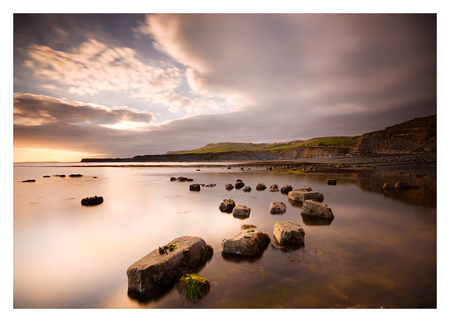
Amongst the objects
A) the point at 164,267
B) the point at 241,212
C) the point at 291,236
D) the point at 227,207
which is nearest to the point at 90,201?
the point at 227,207

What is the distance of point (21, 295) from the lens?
4711mm

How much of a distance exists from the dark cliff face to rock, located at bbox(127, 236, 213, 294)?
66377 mm

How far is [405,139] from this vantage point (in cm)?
5706

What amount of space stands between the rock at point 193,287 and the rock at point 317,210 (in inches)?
287

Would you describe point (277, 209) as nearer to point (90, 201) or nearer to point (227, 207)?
point (227, 207)

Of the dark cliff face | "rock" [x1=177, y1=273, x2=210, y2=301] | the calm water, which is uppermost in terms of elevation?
the dark cliff face

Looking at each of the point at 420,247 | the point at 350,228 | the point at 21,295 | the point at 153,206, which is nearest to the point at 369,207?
the point at 350,228

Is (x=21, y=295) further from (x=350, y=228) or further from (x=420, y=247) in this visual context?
(x=420, y=247)

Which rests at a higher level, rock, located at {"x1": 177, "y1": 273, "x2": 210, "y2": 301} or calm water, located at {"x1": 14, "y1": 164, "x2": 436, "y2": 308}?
rock, located at {"x1": 177, "y1": 273, "x2": 210, "y2": 301}

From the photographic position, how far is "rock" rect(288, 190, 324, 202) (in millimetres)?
12459

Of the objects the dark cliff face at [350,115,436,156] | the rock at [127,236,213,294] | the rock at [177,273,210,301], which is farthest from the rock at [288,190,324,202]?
the dark cliff face at [350,115,436,156]

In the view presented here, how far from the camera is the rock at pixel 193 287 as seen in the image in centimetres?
A: 418

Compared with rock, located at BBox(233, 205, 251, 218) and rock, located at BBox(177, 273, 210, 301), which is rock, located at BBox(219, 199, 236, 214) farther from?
rock, located at BBox(177, 273, 210, 301)
